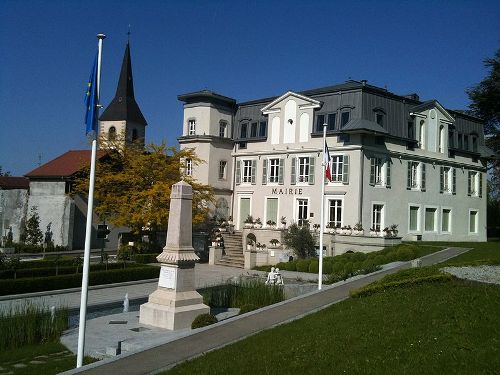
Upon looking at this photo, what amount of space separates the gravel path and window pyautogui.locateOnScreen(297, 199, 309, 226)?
1995 centimetres

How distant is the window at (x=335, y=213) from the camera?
35156mm

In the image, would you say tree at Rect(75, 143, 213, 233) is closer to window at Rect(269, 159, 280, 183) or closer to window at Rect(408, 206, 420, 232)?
window at Rect(269, 159, 280, 183)

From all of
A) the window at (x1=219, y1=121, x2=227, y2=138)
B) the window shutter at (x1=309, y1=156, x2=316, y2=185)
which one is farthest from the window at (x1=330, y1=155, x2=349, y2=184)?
the window at (x1=219, y1=121, x2=227, y2=138)

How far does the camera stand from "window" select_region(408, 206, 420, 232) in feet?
124

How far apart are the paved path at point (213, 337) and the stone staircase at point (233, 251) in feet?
57.5

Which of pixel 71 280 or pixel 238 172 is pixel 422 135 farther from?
pixel 71 280

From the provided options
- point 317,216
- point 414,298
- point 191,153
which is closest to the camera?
point 414,298

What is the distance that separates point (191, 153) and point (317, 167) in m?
9.56

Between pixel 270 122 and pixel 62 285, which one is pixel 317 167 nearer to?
pixel 270 122

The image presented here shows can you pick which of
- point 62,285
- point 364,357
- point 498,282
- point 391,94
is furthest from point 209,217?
point 364,357

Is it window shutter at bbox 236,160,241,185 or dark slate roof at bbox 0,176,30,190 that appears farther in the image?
dark slate roof at bbox 0,176,30,190

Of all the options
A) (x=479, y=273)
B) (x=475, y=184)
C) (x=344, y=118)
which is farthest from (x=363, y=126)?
(x=479, y=273)

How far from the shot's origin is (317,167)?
37.2 metres

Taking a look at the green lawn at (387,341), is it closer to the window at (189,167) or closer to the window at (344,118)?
the window at (344,118)
